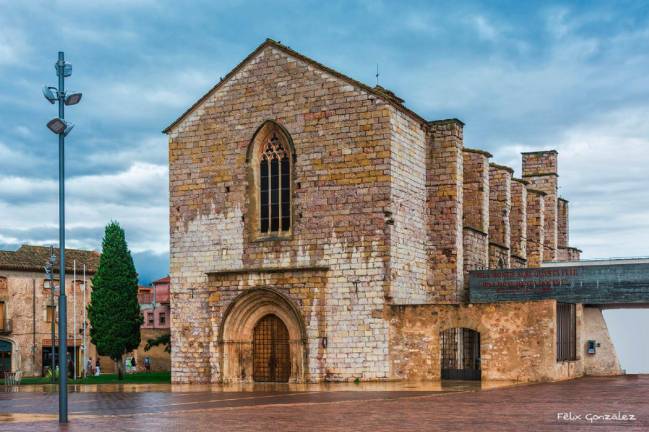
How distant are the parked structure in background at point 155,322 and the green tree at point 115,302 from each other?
7.71 meters

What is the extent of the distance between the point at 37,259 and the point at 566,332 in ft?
129

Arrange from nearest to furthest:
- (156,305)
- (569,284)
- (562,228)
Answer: (569,284) → (562,228) → (156,305)

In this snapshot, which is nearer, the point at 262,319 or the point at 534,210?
the point at 262,319

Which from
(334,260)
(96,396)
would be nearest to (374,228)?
(334,260)

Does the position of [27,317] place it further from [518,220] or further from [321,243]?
[321,243]

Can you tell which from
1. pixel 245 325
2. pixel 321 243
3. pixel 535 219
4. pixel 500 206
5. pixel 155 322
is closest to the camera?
pixel 321 243

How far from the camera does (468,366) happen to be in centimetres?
3238

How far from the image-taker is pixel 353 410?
1873 centimetres

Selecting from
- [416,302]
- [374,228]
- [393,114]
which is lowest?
[416,302]

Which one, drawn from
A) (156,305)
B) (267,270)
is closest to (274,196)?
(267,270)

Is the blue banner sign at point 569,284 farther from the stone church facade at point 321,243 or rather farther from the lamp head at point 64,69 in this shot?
the lamp head at point 64,69

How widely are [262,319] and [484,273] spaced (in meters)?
7.96

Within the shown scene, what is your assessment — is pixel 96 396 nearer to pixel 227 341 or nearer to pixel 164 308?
pixel 227 341

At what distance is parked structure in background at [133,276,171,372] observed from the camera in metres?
57.6
